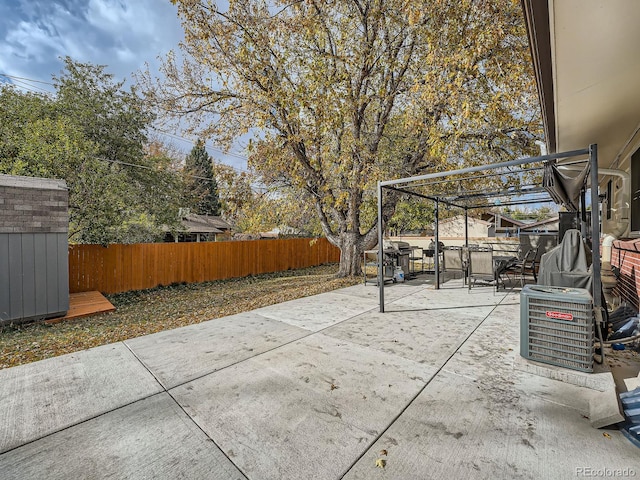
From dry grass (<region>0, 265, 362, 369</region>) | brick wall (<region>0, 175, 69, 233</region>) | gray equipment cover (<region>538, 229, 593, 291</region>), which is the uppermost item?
brick wall (<region>0, 175, 69, 233</region>)

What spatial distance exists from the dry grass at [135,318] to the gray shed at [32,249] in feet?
1.17

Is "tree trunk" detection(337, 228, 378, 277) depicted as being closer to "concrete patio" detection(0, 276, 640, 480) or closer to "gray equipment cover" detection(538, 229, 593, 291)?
"concrete patio" detection(0, 276, 640, 480)

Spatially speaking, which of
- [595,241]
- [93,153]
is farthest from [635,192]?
[93,153]

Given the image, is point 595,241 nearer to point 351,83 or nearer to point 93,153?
point 351,83

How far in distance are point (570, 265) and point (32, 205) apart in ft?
26.7

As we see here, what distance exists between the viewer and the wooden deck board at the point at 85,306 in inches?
224

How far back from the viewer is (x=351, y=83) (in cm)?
795

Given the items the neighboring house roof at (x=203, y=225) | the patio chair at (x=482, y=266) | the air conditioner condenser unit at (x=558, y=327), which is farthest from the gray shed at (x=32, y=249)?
the neighboring house roof at (x=203, y=225)

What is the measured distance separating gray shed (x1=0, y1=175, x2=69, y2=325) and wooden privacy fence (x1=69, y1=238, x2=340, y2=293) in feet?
7.62

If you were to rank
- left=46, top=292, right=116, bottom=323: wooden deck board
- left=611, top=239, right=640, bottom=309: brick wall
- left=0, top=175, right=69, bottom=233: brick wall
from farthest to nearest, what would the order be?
left=46, top=292, right=116, bottom=323: wooden deck board → left=0, top=175, right=69, bottom=233: brick wall → left=611, top=239, right=640, bottom=309: brick wall

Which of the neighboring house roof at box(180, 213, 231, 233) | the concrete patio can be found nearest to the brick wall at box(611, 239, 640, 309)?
the concrete patio

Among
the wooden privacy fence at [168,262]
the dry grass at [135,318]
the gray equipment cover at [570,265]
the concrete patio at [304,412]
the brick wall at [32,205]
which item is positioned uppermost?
the brick wall at [32,205]

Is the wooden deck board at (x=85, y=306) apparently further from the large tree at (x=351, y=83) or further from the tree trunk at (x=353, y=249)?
the tree trunk at (x=353, y=249)

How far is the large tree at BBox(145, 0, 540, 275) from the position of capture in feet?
19.8
